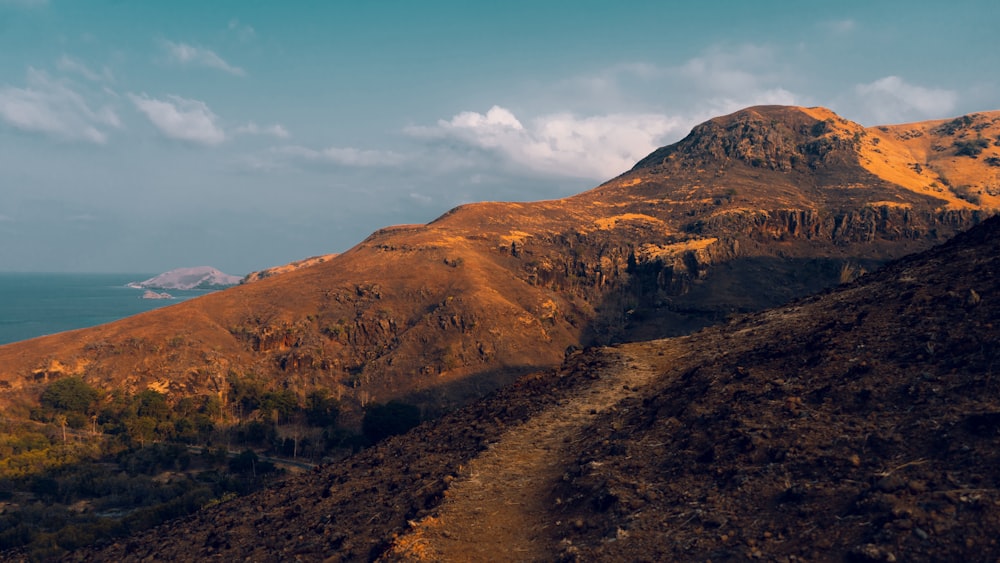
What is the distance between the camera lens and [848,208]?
128750mm

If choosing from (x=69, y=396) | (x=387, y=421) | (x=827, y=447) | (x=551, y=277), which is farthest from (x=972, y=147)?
(x=69, y=396)

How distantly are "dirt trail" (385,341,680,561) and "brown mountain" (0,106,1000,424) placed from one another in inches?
2260

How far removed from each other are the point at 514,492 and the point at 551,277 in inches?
3907

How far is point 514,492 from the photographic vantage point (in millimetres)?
19234

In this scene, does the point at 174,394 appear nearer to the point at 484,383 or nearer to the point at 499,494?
the point at 484,383

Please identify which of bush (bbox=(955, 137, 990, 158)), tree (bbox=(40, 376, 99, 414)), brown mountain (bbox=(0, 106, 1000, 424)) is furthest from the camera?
bush (bbox=(955, 137, 990, 158))

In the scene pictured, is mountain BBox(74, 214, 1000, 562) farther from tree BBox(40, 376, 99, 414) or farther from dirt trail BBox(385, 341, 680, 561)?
tree BBox(40, 376, 99, 414)

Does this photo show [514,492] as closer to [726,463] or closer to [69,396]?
[726,463]

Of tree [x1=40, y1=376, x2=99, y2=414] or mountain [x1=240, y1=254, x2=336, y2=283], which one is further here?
mountain [x1=240, y1=254, x2=336, y2=283]

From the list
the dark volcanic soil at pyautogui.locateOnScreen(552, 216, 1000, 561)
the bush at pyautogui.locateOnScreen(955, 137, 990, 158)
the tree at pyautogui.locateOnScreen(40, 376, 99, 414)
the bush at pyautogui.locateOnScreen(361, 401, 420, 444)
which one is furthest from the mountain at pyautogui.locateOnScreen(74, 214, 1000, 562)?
the bush at pyautogui.locateOnScreen(955, 137, 990, 158)

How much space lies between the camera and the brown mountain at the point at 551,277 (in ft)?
282

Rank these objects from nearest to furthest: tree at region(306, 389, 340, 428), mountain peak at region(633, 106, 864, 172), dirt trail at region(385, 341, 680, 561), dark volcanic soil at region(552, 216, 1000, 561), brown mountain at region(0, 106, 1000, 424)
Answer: dark volcanic soil at region(552, 216, 1000, 561) < dirt trail at region(385, 341, 680, 561) < tree at region(306, 389, 340, 428) < brown mountain at region(0, 106, 1000, 424) < mountain peak at region(633, 106, 864, 172)

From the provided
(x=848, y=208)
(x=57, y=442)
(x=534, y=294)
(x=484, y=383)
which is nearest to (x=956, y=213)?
(x=848, y=208)

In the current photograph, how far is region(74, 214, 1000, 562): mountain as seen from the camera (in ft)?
40.0
